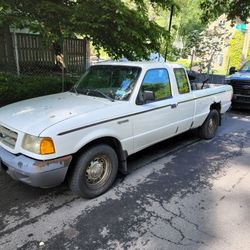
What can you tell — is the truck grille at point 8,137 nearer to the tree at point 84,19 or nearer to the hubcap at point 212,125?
the tree at point 84,19

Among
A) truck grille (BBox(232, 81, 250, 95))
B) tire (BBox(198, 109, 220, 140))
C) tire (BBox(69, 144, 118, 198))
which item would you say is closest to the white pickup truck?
tire (BBox(69, 144, 118, 198))

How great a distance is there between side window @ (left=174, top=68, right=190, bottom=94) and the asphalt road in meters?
1.35

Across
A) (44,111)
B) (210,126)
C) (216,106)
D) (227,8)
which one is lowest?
(210,126)

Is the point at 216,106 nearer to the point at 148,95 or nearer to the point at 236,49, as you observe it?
the point at 148,95

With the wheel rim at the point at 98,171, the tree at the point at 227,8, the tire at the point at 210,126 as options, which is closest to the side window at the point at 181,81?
the tire at the point at 210,126

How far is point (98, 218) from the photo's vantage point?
3.29m

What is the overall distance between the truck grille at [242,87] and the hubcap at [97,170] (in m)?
7.21

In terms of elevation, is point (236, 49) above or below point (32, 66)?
above

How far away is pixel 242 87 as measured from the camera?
945 centimetres

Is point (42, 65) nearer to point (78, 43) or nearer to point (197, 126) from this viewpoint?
point (78, 43)

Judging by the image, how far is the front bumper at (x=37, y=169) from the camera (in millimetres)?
3100

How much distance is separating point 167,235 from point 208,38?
37.8 feet

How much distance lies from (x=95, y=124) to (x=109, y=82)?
117 cm

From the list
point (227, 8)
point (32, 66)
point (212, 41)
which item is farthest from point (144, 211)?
point (212, 41)
